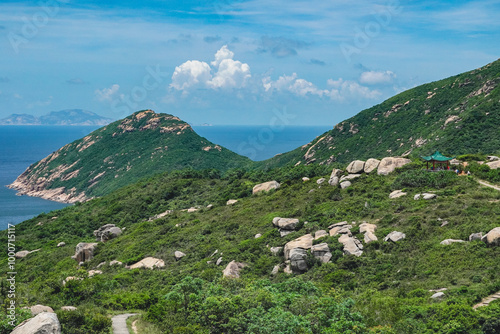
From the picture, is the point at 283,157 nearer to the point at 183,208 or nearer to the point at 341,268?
the point at 183,208

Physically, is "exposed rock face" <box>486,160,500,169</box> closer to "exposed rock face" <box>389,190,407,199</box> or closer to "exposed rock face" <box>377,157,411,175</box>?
"exposed rock face" <box>377,157,411,175</box>

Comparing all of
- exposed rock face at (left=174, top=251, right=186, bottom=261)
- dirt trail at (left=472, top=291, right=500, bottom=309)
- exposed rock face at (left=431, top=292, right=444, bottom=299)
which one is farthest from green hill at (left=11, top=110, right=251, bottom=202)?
dirt trail at (left=472, top=291, right=500, bottom=309)

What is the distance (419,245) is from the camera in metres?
36.2

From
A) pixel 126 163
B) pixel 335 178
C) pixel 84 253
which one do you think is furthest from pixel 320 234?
pixel 126 163

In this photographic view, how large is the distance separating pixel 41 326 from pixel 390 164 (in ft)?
159

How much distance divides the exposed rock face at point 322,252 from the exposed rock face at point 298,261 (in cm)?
96

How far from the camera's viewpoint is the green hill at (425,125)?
95.8 metres

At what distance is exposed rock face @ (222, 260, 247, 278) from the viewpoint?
39719 mm

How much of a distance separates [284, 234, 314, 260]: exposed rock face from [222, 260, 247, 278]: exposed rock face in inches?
171

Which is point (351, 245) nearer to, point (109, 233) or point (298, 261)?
point (298, 261)

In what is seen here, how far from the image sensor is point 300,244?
41.3 m

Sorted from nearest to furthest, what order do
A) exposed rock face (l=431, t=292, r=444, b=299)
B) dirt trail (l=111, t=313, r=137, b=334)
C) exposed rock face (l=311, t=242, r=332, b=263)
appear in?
1. dirt trail (l=111, t=313, r=137, b=334)
2. exposed rock face (l=431, t=292, r=444, b=299)
3. exposed rock face (l=311, t=242, r=332, b=263)

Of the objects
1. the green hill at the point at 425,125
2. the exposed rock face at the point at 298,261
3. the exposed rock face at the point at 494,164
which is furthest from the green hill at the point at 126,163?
the exposed rock face at the point at 298,261

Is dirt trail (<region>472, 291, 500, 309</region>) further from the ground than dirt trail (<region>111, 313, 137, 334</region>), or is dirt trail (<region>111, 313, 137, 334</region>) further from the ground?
dirt trail (<region>111, 313, 137, 334</region>)
